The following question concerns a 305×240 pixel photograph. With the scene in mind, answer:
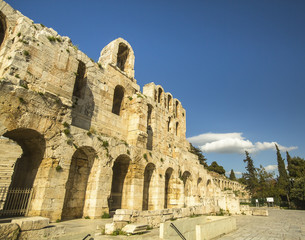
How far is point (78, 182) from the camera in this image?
11.0 meters

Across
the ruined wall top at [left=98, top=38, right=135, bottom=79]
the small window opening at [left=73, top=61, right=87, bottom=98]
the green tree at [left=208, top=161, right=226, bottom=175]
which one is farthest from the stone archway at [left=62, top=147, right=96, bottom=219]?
the green tree at [left=208, top=161, right=226, bottom=175]

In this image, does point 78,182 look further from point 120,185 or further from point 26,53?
point 26,53

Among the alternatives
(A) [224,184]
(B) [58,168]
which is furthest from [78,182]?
(A) [224,184]

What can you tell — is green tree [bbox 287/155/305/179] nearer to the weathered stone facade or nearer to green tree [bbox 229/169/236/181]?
the weathered stone facade

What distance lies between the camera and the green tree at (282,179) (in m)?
34.3

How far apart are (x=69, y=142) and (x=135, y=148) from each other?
204 inches

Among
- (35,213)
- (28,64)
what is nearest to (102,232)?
(35,213)

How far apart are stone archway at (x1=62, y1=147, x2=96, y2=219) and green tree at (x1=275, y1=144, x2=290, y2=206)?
35500mm

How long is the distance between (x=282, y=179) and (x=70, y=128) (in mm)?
42598

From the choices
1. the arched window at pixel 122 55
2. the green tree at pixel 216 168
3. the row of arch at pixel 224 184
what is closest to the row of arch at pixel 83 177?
the arched window at pixel 122 55

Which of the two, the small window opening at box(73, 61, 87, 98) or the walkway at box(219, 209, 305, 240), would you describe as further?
the small window opening at box(73, 61, 87, 98)

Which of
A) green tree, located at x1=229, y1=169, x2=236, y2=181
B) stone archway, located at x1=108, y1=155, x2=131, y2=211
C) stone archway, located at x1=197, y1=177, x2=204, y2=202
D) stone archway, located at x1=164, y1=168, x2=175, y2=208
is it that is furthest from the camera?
green tree, located at x1=229, y1=169, x2=236, y2=181

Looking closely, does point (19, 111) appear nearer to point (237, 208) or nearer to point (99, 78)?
point (99, 78)

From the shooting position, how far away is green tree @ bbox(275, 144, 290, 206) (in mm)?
34281
